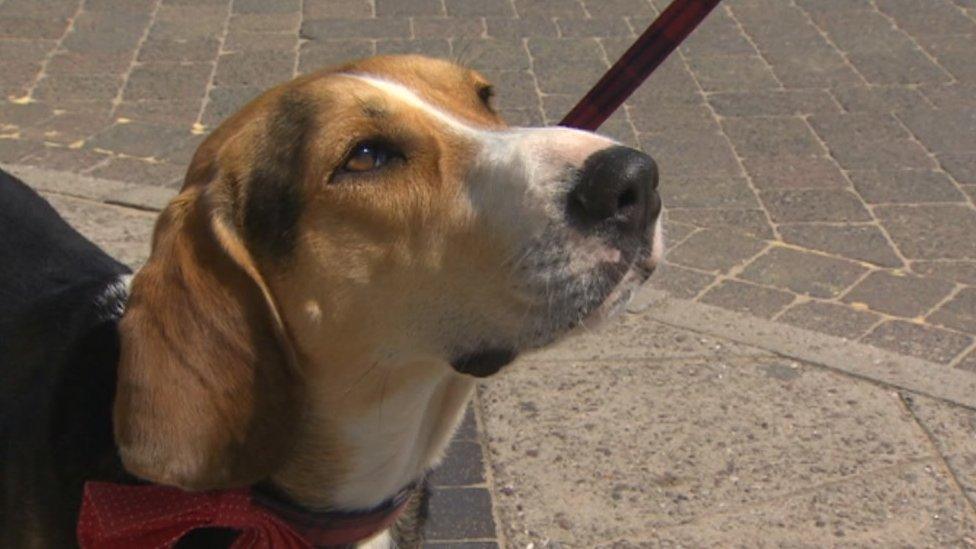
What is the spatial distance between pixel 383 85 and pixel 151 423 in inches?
32.9

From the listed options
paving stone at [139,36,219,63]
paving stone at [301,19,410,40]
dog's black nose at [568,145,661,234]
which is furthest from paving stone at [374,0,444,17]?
dog's black nose at [568,145,661,234]

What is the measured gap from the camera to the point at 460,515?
4367 mm

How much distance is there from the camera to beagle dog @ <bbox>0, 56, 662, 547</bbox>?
2754 millimetres

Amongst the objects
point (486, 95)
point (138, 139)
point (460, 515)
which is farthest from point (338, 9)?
point (486, 95)

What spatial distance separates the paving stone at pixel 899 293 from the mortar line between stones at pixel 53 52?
4.18m

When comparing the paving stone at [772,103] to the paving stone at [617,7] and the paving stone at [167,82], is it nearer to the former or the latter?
the paving stone at [617,7]

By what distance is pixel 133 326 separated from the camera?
2762mm

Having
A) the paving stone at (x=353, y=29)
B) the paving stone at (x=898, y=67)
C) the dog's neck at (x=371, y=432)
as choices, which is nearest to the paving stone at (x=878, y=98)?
the paving stone at (x=898, y=67)

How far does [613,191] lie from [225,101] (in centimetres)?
498

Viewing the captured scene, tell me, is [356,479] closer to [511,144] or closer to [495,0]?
[511,144]

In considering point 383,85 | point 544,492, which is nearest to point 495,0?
point 544,492

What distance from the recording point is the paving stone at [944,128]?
698cm

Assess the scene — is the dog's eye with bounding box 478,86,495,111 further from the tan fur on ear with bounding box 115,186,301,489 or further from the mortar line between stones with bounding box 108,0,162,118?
the mortar line between stones with bounding box 108,0,162,118

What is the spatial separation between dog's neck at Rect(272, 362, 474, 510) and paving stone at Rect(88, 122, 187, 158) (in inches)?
153
